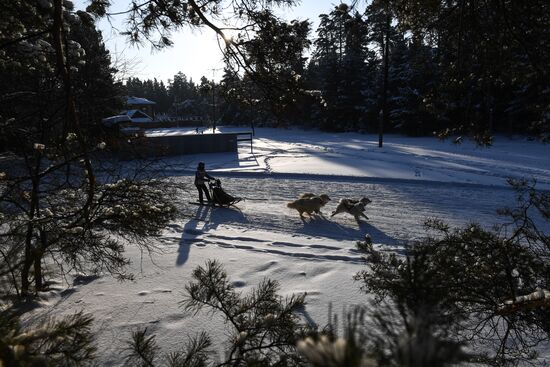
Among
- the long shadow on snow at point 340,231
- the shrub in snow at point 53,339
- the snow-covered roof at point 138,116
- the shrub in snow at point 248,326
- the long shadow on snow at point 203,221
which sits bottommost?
the long shadow on snow at point 203,221

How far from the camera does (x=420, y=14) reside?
419cm

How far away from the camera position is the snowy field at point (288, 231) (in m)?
5.30

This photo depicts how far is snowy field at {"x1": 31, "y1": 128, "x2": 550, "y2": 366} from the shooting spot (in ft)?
17.4

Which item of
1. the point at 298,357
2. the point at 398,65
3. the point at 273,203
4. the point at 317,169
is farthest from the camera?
the point at 398,65

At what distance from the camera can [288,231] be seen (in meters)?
9.79

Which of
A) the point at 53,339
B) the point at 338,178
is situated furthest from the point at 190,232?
the point at 338,178

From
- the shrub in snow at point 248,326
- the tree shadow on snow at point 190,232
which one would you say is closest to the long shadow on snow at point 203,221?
the tree shadow on snow at point 190,232

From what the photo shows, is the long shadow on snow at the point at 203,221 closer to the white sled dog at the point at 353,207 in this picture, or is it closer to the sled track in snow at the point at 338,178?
the white sled dog at the point at 353,207

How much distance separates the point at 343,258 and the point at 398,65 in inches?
1495

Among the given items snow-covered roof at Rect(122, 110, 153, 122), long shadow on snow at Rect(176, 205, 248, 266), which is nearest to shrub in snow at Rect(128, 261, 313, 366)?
long shadow on snow at Rect(176, 205, 248, 266)

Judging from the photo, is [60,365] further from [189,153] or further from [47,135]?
[189,153]

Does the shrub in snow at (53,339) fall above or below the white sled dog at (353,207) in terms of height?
→ above

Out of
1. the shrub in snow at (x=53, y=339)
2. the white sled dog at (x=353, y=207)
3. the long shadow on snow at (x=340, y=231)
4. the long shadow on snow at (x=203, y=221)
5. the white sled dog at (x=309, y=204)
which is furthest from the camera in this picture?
the white sled dog at (x=309, y=204)

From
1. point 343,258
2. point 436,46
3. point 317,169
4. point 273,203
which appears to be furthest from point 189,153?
point 436,46
